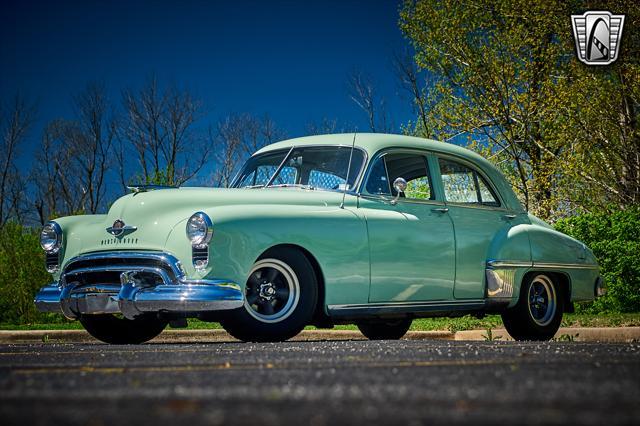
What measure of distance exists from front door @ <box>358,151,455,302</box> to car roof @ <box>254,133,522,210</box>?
4.1 inches

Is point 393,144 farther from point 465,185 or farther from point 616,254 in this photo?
point 616,254

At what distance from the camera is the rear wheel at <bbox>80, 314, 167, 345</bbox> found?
8.23 metres

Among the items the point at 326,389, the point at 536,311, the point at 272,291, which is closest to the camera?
the point at 326,389

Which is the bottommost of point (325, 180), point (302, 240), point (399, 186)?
point (302, 240)

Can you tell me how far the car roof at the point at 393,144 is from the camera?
7.96m

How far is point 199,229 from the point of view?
6.55 meters

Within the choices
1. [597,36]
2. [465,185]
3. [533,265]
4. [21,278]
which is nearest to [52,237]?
[465,185]

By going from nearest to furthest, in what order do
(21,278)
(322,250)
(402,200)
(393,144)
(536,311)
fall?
(322,250) → (402,200) → (393,144) → (536,311) → (21,278)

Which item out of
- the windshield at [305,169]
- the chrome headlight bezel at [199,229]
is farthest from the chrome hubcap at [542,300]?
the chrome headlight bezel at [199,229]

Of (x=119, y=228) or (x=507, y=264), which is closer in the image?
(x=119, y=228)

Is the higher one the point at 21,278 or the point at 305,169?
the point at 305,169

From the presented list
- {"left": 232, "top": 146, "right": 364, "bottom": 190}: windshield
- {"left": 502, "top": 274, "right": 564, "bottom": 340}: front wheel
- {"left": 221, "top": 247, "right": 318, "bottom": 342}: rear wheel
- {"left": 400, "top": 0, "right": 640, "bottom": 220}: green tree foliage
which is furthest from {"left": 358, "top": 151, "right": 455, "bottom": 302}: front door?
{"left": 400, "top": 0, "right": 640, "bottom": 220}: green tree foliage

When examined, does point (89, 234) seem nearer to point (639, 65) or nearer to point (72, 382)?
point (72, 382)

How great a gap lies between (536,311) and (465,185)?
1.45 metres
